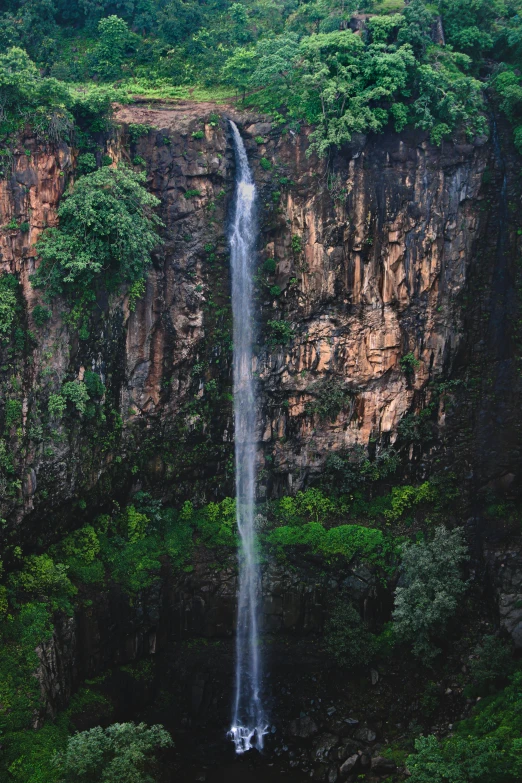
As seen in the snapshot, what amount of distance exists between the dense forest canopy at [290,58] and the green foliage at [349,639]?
14110 mm

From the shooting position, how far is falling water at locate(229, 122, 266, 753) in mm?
22547

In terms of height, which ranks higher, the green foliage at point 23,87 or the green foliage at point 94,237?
the green foliage at point 23,87

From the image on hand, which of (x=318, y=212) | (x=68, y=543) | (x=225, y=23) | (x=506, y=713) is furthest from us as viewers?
(x=225, y=23)

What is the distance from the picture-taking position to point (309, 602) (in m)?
22.5

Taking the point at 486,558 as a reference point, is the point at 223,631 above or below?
below

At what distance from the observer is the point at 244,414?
24266 millimetres

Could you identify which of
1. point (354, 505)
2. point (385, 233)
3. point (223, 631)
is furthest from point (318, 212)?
point (223, 631)

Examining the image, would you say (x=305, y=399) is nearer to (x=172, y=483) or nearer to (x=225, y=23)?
(x=172, y=483)

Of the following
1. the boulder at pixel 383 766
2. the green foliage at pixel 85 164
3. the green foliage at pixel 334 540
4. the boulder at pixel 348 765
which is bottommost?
the boulder at pixel 348 765

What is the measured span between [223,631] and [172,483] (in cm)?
496

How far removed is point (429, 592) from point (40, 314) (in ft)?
43.6

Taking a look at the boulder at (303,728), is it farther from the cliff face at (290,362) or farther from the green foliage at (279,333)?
the green foliage at (279,333)

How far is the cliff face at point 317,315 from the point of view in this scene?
22.4m

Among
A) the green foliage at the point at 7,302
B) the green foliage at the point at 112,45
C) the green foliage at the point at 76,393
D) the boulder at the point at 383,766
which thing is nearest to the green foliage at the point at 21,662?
the green foliage at the point at 76,393
